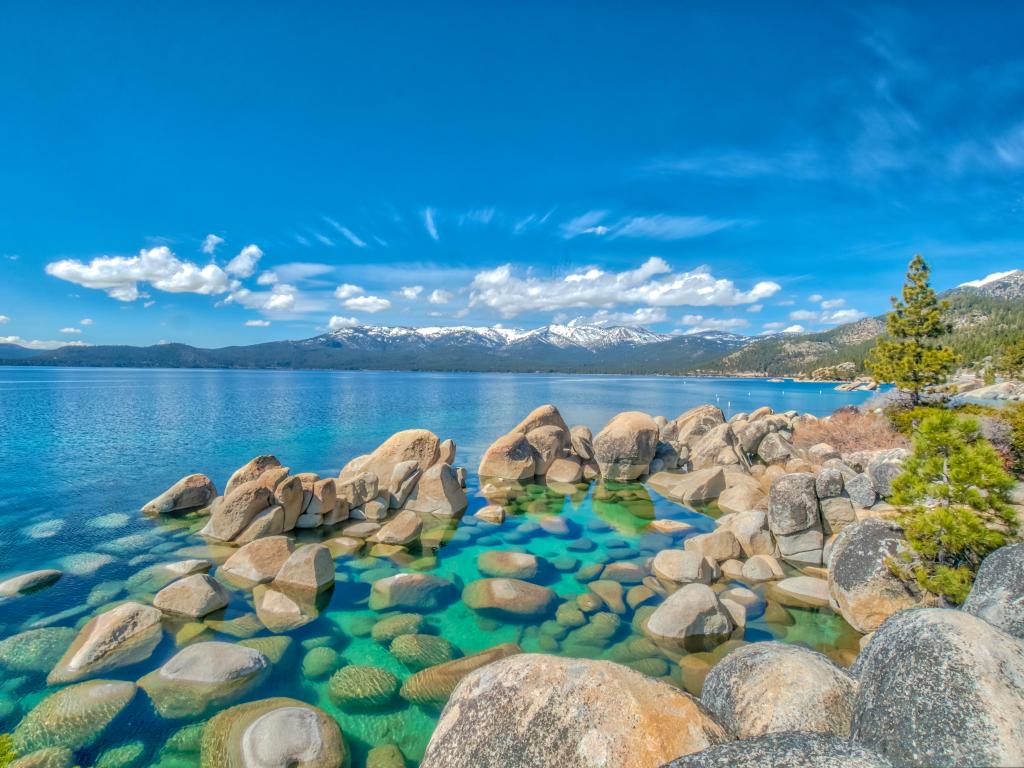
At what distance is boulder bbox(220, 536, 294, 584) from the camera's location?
15.2m

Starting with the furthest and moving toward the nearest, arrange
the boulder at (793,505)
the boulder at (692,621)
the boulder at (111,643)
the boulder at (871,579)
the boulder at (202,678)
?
the boulder at (793,505) < the boulder at (871,579) < the boulder at (692,621) < the boulder at (111,643) < the boulder at (202,678)

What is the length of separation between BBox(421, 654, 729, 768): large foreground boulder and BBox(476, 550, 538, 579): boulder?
371 inches

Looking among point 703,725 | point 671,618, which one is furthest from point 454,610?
point 703,725

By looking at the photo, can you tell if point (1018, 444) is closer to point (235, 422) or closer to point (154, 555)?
point (154, 555)

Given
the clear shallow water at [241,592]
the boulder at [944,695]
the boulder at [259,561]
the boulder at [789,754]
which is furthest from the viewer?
the boulder at [259,561]

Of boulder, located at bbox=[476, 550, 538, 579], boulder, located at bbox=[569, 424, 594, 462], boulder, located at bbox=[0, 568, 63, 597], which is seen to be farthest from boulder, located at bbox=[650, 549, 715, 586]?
boulder, located at bbox=[0, 568, 63, 597]

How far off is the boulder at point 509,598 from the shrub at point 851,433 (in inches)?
1086

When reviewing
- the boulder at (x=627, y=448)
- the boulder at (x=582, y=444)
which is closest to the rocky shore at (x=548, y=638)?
the boulder at (x=627, y=448)

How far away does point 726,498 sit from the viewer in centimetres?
2395

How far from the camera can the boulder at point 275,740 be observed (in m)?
7.89

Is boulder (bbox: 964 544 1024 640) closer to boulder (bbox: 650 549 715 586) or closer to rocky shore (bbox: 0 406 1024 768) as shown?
rocky shore (bbox: 0 406 1024 768)

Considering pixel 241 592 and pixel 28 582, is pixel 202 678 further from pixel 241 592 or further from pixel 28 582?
pixel 28 582

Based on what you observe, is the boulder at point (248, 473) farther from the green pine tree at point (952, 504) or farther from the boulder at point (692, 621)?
the green pine tree at point (952, 504)

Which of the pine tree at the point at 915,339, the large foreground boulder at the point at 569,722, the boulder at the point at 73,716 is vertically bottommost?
the boulder at the point at 73,716
